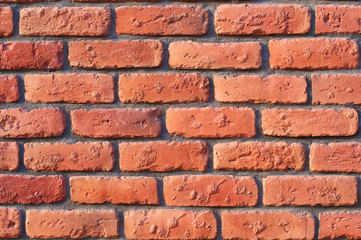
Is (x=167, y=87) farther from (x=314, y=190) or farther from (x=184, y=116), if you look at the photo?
(x=314, y=190)

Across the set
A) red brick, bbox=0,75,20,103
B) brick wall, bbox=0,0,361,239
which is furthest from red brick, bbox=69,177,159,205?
red brick, bbox=0,75,20,103

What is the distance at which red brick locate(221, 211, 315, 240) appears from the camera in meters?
0.79

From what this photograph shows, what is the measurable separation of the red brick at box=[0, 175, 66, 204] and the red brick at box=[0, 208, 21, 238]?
0.03 metres

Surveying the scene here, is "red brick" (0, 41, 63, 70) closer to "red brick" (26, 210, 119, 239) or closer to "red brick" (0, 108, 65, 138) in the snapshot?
"red brick" (0, 108, 65, 138)

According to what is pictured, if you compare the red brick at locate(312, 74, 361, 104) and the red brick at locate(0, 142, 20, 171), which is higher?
the red brick at locate(312, 74, 361, 104)

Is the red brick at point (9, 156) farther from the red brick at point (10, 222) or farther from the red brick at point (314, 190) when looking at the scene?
the red brick at point (314, 190)

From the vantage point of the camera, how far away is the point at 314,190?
0.79 m

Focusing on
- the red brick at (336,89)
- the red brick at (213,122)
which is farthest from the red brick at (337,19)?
the red brick at (213,122)

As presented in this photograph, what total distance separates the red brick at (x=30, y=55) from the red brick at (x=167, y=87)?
17 cm

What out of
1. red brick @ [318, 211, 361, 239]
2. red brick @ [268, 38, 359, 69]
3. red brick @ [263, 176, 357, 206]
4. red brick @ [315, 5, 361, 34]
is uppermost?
red brick @ [315, 5, 361, 34]

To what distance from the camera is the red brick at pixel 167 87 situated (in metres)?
0.79

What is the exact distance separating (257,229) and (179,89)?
0.38m

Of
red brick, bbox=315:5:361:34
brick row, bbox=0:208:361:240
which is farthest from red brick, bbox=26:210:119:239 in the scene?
red brick, bbox=315:5:361:34

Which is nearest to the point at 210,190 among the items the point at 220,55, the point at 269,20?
the point at 220,55
